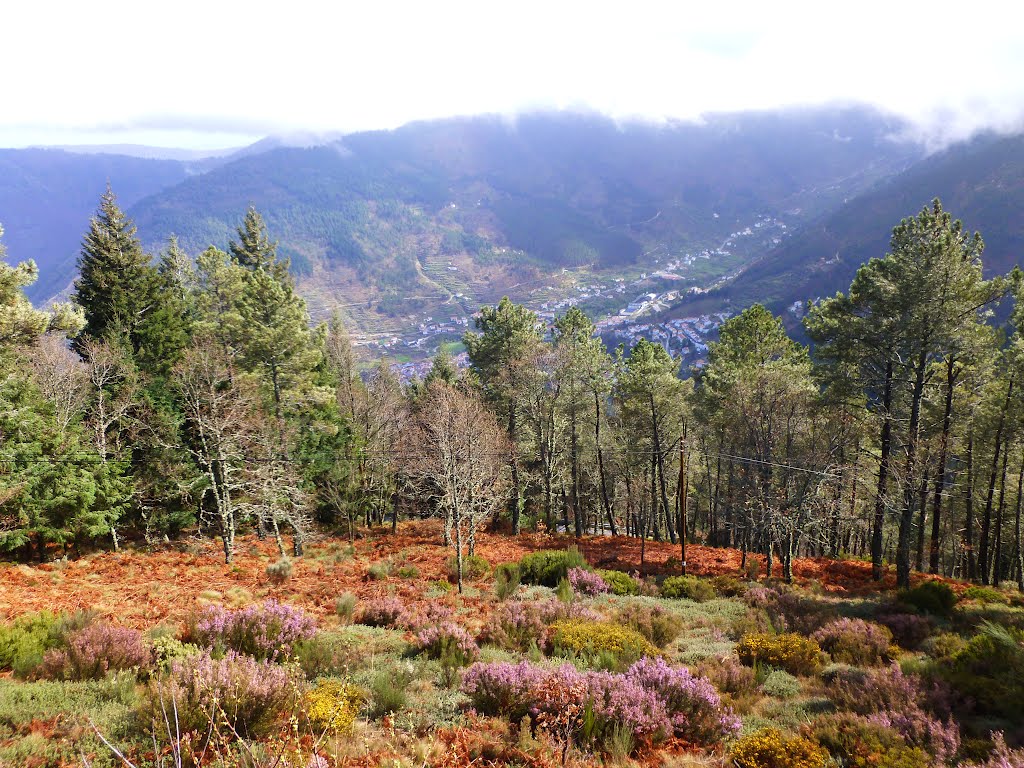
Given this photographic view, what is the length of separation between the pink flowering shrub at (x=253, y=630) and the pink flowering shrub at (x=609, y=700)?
3419 mm

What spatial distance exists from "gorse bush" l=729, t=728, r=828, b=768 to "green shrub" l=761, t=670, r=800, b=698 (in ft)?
9.29

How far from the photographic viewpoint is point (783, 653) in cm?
1043

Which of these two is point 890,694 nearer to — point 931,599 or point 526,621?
point 526,621

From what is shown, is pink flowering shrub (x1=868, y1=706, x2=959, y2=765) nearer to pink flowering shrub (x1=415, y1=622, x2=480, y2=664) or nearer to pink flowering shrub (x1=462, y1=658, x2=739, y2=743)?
pink flowering shrub (x1=462, y1=658, x2=739, y2=743)

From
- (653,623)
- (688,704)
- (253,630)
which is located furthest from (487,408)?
(688,704)

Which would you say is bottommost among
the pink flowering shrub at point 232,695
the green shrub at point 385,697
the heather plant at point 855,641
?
the heather plant at point 855,641

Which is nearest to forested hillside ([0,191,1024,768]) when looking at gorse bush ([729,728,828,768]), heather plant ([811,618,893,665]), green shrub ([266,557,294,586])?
gorse bush ([729,728,828,768])

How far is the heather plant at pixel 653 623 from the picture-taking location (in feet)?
40.0

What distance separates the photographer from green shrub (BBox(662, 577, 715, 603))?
56.4 ft

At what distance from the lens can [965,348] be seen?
17.5 metres

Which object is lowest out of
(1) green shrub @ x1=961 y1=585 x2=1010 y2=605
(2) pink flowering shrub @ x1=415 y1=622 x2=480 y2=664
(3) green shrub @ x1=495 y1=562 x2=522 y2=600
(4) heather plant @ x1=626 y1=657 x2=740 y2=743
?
(1) green shrub @ x1=961 y1=585 x2=1010 y2=605

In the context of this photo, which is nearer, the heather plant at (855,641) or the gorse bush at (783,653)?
the gorse bush at (783,653)

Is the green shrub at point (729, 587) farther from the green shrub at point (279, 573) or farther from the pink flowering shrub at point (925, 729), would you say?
the green shrub at point (279, 573)

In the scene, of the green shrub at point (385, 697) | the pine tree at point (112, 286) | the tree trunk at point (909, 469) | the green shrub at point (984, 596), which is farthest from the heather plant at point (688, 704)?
the pine tree at point (112, 286)
